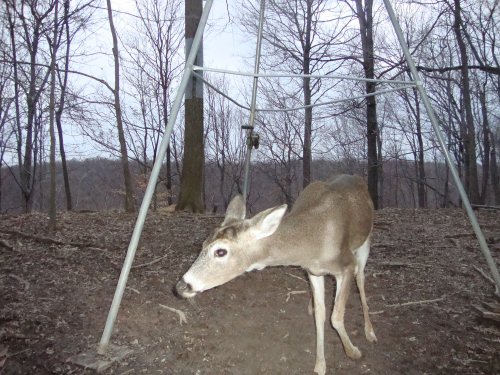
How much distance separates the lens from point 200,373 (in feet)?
10.8

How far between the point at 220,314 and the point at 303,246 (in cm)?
122

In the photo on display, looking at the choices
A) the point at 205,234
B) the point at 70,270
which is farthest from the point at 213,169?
the point at 70,270

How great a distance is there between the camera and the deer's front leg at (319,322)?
11.4 feet

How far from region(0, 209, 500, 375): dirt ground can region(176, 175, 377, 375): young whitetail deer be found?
385 mm

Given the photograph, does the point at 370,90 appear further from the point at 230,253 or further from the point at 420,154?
the point at 420,154

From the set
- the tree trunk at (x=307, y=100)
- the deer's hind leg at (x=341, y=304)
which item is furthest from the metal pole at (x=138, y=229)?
the tree trunk at (x=307, y=100)

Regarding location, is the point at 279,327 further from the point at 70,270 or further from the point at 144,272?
the point at 70,270

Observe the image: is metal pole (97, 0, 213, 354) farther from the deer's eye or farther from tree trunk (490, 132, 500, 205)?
tree trunk (490, 132, 500, 205)

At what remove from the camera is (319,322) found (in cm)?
372

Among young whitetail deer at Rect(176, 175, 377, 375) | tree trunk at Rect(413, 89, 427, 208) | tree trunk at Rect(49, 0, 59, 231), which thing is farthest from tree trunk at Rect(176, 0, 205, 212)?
tree trunk at Rect(413, 89, 427, 208)

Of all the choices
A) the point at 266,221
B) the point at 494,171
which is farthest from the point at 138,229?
the point at 494,171

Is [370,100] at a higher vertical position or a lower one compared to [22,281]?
higher

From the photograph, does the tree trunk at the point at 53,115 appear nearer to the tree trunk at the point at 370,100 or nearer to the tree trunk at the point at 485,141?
the tree trunk at the point at 370,100

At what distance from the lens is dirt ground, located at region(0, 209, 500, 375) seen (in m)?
3.44
